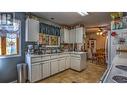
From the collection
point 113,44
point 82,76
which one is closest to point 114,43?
point 113,44

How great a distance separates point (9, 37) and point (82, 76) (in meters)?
1.30

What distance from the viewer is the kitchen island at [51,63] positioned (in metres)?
1.51

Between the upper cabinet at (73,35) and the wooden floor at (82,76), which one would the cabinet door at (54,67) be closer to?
the wooden floor at (82,76)

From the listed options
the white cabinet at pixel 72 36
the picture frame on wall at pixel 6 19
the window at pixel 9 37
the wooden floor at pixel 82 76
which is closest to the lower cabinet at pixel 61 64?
the wooden floor at pixel 82 76

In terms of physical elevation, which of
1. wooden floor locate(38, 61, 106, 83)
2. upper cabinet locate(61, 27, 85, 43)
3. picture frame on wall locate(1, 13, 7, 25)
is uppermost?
picture frame on wall locate(1, 13, 7, 25)

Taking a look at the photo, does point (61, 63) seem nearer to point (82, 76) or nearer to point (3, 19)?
point (82, 76)

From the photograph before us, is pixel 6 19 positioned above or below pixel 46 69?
above

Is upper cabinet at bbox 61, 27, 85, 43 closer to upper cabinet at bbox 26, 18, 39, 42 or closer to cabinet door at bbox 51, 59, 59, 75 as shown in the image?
upper cabinet at bbox 26, 18, 39, 42

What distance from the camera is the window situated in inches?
43.6

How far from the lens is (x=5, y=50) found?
3.61 ft

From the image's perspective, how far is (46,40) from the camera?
149 cm

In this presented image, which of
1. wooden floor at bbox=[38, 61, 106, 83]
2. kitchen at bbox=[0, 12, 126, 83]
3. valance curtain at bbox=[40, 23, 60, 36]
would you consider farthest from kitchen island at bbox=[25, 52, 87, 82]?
valance curtain at bbox=[40, 23, 60, 36]
